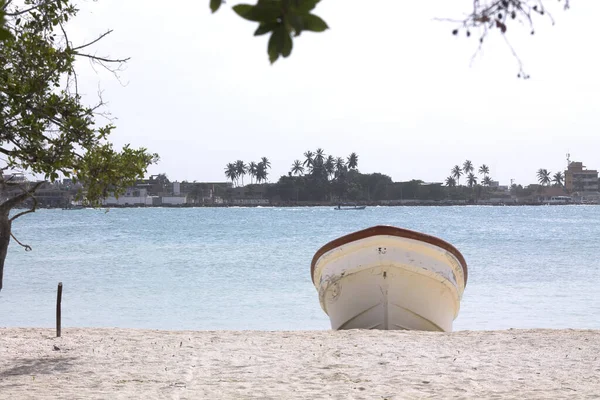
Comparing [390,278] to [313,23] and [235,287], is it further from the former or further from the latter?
[235,287]

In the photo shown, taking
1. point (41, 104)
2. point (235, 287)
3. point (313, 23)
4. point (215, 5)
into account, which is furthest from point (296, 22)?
point (235, 287)

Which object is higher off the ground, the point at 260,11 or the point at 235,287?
Answer: the point at 260,11

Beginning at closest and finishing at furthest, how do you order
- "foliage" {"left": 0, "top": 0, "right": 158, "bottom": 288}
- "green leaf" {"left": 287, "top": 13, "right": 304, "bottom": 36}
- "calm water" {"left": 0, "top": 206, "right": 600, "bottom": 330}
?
"green leaf" {"left": 287, "top": 13, "right": 304, "bottom": 36} < "foliage" {"left": 0, "top": 0, "right": 158, "bottom": 288} < "calm water" {"left": 0, "top": 206, "right": 600, "bottom": 330}

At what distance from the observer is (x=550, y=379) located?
885cm

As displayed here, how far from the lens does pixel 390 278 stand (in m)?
12.0

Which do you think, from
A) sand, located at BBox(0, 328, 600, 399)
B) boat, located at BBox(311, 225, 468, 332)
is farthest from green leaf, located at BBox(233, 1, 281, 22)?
boat, located at BBox(311, 225, 468, 332)

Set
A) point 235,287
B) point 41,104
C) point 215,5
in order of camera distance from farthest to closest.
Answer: point 235,287 → point 41,104 → point 215,5

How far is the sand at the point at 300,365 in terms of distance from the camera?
27.1ft

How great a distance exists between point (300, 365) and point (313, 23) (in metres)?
7.95

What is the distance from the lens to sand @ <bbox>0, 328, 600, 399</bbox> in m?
8.26

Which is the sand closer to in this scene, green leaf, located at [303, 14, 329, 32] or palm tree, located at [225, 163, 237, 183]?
green leaf, located at [303, 14, 329, 32]

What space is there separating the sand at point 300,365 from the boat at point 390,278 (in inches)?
22.6

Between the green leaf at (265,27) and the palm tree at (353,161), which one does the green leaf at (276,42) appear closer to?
the green leaf at (265,27)

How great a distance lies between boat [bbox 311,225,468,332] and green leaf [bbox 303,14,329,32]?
9.57 metres
